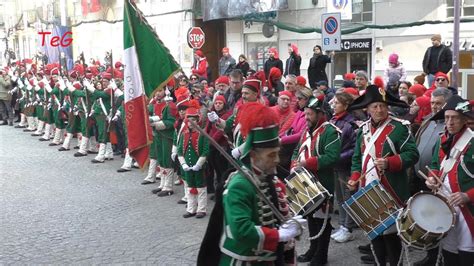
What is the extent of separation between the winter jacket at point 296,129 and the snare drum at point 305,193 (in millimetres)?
1987

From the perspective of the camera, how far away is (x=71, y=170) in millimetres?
13297

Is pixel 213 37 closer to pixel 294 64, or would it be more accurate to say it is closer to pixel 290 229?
pixel 294 64

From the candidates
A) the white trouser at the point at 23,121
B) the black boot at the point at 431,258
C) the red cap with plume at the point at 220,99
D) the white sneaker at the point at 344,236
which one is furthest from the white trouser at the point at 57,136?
the black boot at the point at 431,258

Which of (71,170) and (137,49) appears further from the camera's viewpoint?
(71,170)

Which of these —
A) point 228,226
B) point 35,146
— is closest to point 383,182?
point 228,226

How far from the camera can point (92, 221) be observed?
907 cm

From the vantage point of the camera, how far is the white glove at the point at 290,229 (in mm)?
4022

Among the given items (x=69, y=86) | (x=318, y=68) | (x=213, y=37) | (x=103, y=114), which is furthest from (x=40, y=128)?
(x=213, y=37)

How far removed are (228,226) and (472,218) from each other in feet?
7.85

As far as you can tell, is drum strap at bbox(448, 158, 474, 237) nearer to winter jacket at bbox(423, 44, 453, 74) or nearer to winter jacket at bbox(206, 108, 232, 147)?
winter jacket at bbox(206, 108, 232, 147)

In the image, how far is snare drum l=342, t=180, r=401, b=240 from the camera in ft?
18.9

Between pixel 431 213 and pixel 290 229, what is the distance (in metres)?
1.67

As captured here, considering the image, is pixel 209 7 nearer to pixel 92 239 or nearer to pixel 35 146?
pixel 35 146

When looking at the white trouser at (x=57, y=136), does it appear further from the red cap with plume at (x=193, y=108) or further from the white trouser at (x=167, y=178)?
the red cap with plume at (x=193, y=108)
